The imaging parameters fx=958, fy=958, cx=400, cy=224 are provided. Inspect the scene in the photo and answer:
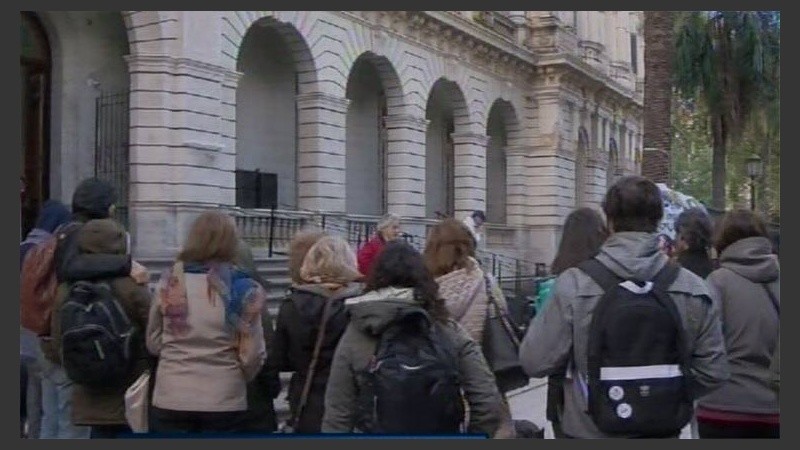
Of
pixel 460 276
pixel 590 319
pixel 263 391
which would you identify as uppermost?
pixel 460 276

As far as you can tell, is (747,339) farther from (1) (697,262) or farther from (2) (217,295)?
(2) (217,295)

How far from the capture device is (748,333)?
465 cm

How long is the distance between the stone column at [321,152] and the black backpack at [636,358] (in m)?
11.6

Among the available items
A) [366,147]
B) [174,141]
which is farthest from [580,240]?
[366,147]

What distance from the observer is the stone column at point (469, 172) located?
13055mm

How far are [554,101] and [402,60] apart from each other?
3.07 meters

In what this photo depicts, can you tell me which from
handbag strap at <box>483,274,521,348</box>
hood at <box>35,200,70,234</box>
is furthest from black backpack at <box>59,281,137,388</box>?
handbag strap at <box>483,274,521,348</box>

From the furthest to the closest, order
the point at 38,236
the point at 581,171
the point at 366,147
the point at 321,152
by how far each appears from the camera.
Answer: the point at 366,147 < the point at 321,152 < the point at 581,171 < the point at 38,236

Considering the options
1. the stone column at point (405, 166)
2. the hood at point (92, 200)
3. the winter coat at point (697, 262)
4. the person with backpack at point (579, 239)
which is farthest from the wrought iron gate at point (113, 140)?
the person with backpack at point (579, 239)

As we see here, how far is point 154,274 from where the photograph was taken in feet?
27.5

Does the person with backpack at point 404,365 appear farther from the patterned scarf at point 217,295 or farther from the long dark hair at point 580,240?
the long dark hair at point 580,240

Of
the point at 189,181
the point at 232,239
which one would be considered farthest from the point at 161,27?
the point at 232,239

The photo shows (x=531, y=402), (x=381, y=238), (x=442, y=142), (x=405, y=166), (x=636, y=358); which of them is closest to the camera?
(x=636, y=358)

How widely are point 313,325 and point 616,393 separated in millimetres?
1665
